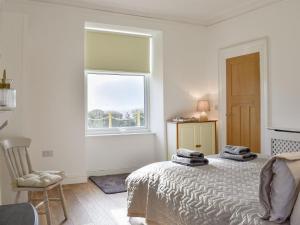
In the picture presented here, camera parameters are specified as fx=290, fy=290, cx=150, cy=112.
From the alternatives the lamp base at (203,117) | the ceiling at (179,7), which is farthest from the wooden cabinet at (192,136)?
the ceiling at (179,7)

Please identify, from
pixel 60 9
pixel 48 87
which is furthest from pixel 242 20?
pixel 48 87

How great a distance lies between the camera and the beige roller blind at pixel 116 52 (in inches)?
186

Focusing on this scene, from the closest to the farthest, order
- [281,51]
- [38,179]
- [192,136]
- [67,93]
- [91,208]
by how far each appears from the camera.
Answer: [38,179] → [91,208] → [281,51] → [67,93] → [192,136]

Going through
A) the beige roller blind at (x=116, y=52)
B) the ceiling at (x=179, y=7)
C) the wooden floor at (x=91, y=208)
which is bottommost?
the wooden floor at (x=91, y=208)

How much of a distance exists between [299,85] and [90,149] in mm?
3226

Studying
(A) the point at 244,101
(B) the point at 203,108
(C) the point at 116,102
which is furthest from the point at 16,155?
(A) the point at 244,101

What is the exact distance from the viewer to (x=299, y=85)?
381 cm

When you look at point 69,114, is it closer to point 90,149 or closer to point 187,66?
point 90,149

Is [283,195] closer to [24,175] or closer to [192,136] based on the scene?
[24,175]

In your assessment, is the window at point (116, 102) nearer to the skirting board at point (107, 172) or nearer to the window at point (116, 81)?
the window at point (116, 81)

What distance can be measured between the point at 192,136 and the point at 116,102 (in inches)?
56.3

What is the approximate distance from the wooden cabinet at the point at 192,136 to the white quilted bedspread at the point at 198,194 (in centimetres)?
187

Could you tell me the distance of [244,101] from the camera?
15.2 ft

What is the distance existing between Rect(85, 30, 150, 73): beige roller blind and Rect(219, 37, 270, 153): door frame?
4.39ft
